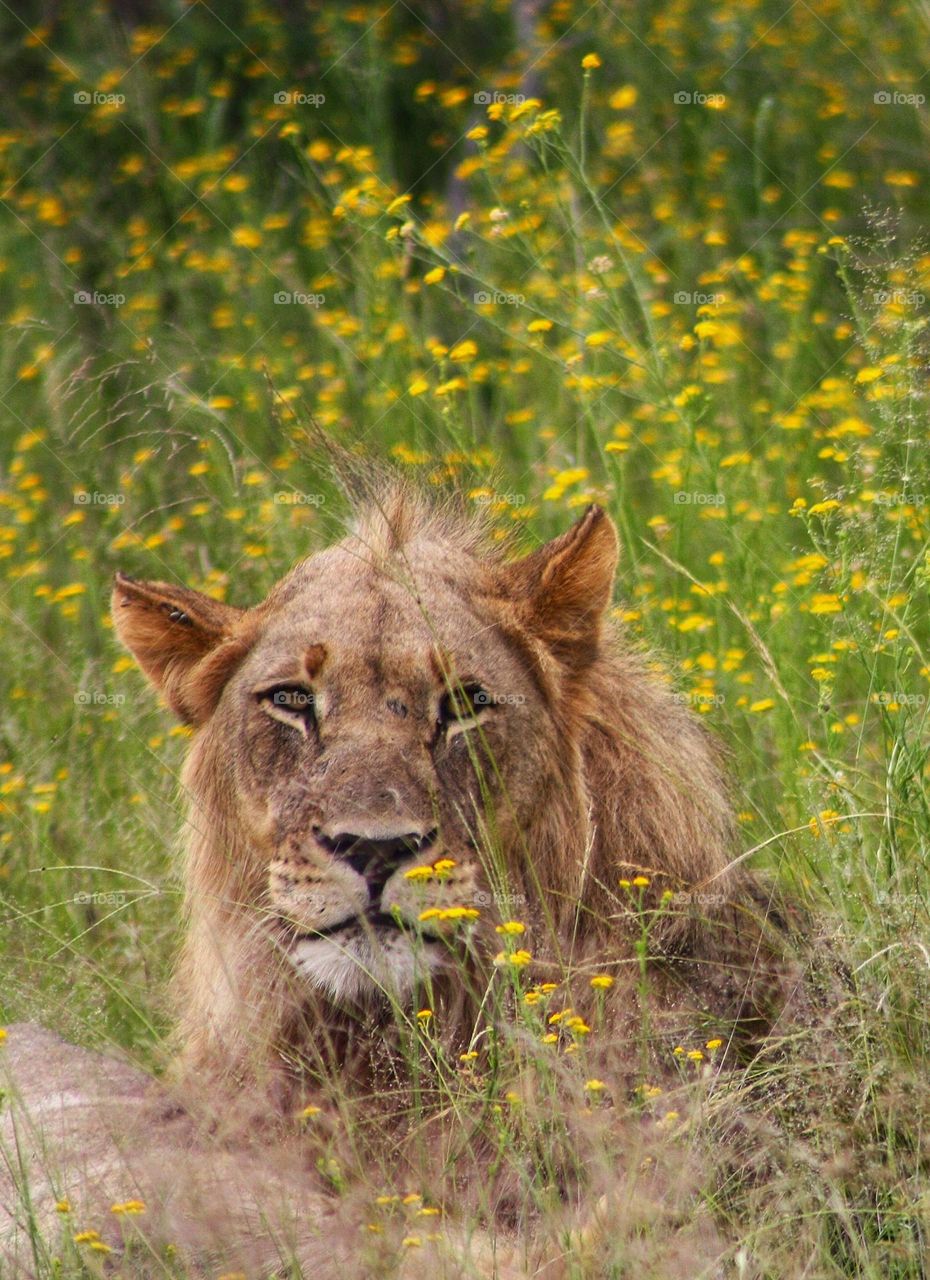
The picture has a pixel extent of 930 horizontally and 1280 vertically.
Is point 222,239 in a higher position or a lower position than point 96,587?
higher

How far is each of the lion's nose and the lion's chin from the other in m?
0.10

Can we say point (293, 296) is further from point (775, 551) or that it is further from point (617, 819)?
point (617, 819)

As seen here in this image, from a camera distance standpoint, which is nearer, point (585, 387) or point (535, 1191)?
point (535, 1191)

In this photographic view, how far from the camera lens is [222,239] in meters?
9.71

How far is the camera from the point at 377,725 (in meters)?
3.94

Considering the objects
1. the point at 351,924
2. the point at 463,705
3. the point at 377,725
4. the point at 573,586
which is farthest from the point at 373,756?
the point at 573,586

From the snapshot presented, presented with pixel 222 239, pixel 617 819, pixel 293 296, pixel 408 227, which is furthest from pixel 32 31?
pixel 617 819

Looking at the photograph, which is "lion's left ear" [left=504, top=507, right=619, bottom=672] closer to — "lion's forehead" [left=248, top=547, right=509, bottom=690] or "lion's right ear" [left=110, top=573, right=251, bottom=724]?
"lion's forehead" [left=248, top=547, right=509, bottom=690]

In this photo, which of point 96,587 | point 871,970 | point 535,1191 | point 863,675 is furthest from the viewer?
point 96,587

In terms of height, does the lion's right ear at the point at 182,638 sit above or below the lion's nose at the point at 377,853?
above

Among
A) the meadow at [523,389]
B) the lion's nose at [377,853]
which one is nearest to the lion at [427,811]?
the lion's nose at [377,853]

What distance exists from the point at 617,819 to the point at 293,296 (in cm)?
501

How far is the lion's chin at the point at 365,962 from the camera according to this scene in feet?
12.0

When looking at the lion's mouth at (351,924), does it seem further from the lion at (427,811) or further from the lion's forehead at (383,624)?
the lion's forehead at (383,624)
